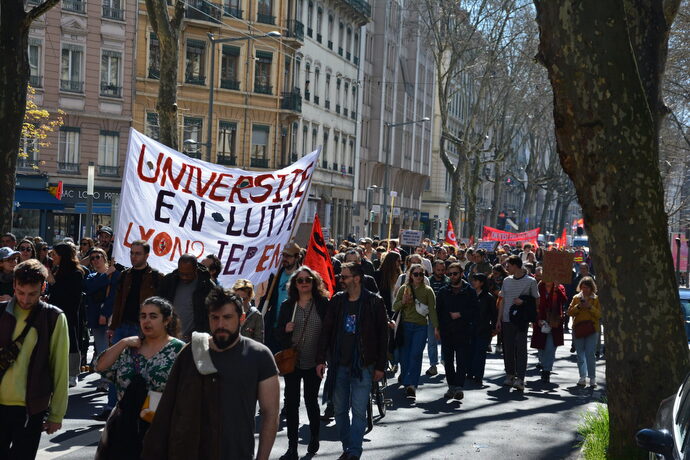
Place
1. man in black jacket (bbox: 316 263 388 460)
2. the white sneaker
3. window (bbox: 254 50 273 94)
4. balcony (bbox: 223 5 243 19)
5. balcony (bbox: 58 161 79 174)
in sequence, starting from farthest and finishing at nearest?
window (bbox: 254 50 273 94)
balcony (bbox: 223 5 243 19)
balcony (bbox: 58 161 79 174)
the white sneaker
man in black jacket (bbox: 316 263 388 460)

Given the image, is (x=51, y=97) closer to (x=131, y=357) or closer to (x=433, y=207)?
(x=131, y=357)

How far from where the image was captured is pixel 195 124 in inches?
1864

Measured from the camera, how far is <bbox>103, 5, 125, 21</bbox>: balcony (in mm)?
43938

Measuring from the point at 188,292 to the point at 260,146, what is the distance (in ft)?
129

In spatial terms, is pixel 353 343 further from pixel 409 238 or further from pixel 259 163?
pixel 259 163

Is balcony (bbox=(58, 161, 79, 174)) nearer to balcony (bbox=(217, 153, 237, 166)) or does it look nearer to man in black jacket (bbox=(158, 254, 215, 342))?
balcony (bbox=(217, 153, 237, 166))

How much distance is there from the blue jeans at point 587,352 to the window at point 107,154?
31.3m

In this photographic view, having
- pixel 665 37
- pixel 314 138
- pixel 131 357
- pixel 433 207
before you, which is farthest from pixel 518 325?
pixel 433 207

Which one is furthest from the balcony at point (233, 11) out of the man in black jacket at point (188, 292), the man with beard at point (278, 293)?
the man in black jacket at point (188, 292)

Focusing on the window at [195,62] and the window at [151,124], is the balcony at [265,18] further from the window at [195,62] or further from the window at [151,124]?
the window at [151,124]

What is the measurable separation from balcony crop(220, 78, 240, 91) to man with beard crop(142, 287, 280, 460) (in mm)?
43549

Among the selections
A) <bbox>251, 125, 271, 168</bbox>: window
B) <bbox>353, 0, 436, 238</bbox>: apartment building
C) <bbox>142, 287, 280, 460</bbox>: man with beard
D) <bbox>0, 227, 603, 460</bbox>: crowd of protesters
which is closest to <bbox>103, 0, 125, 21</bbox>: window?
<bbox>251, 125, 271, 168</bbox>: window

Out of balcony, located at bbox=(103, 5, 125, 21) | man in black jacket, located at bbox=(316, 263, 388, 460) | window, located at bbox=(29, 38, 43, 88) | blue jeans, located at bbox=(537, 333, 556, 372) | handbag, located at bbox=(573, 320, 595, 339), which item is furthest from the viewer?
balcony, located at bbox=(103, 5, 125, 21)

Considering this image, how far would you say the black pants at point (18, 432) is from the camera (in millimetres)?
6465
